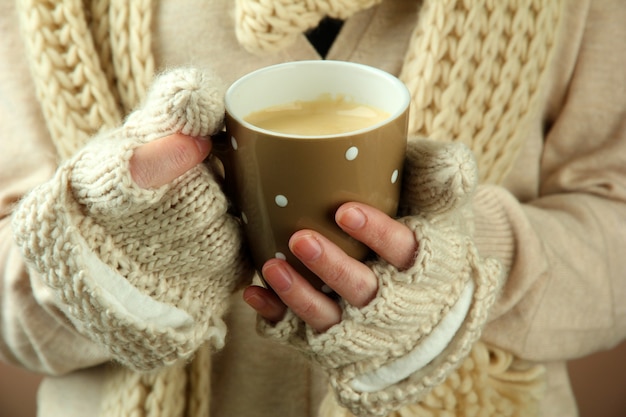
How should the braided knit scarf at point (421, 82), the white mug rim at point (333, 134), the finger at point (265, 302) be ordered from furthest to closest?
the braided knit scarf at point (421, 82), the finger at point (265, 302), the white mug rim at point (333, 134)

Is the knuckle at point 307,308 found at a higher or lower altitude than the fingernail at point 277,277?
lower

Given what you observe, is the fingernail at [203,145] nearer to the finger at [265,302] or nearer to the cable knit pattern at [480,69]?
the finger at [265,302]

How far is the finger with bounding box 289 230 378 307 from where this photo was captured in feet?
1.40

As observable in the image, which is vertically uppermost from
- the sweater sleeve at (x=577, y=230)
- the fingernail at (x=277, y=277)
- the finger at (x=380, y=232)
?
the finger at (x=380, y=232)

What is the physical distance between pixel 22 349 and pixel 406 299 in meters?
0.44

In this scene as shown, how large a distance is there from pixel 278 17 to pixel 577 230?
0.43 meters

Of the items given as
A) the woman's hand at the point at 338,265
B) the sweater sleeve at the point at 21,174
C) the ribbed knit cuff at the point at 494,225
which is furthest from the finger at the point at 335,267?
the sweater sleeve at the point at 21,174

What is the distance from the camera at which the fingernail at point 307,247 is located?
1.39 ft

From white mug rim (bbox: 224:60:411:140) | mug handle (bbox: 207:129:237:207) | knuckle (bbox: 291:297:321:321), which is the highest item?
white mug rim (bbox: 224:60:411:140)

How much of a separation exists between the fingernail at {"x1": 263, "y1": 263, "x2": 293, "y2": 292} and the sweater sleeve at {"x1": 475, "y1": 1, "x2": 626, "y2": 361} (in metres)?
0.26

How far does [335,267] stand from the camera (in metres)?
0.44

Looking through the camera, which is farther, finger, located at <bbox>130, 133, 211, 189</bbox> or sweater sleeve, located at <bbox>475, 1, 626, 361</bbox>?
sweater sleeve, located at <bbox>475, 1, 626, 361</bbox>

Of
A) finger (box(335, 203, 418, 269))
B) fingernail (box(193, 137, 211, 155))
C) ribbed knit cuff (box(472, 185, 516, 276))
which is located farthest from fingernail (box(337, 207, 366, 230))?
ribbed knit cuff (box(472, 185, 516, 276))

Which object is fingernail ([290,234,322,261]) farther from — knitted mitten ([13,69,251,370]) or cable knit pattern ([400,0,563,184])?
cable knit pattern ([400,0,563,184])
